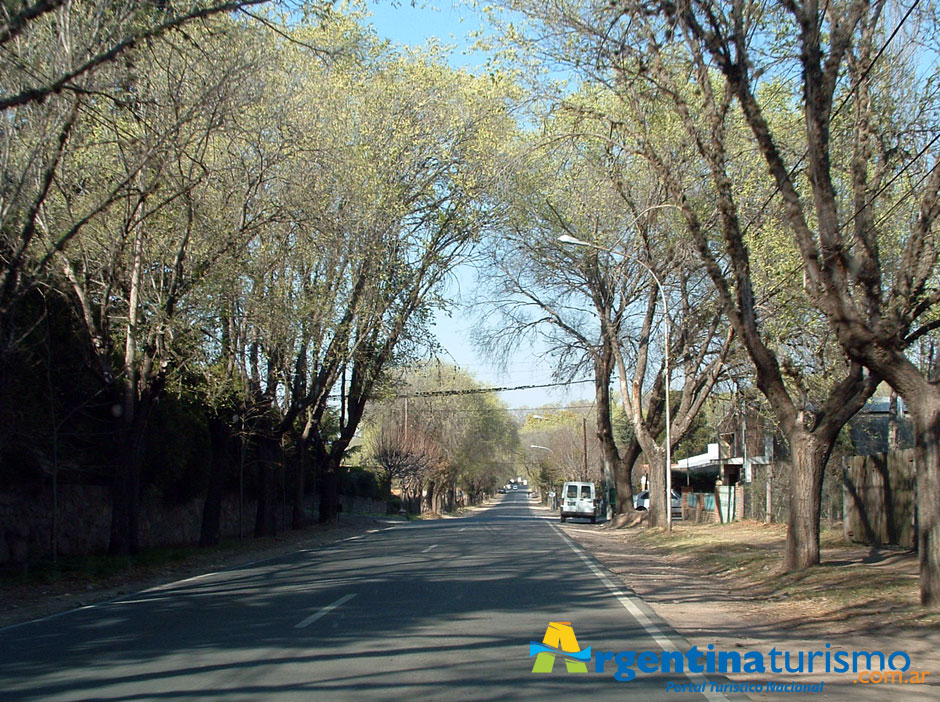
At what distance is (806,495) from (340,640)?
8.83 m

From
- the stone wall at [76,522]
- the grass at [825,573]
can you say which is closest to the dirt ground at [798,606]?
the grass at [825,573]

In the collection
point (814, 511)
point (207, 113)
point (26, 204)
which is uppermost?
point (207, 113)

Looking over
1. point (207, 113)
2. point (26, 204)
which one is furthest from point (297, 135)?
point (26, 204)

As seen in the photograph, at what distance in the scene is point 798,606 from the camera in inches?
484

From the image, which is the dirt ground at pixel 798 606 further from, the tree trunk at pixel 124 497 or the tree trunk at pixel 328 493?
the tree trunk at pixel 328 493

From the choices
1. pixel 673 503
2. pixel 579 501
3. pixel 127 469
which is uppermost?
pixel 127 469

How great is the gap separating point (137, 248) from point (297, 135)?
3.94 m

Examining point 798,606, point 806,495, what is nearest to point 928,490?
point 798,606

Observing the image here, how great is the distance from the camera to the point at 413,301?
101ft

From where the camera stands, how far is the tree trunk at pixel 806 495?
15.0m

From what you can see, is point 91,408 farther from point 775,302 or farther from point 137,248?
point 775,302

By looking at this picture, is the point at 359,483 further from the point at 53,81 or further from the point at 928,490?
the point at 928,490

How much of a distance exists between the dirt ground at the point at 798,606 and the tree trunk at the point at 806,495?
15.9 inches

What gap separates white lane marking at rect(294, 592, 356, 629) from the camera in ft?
34.6
